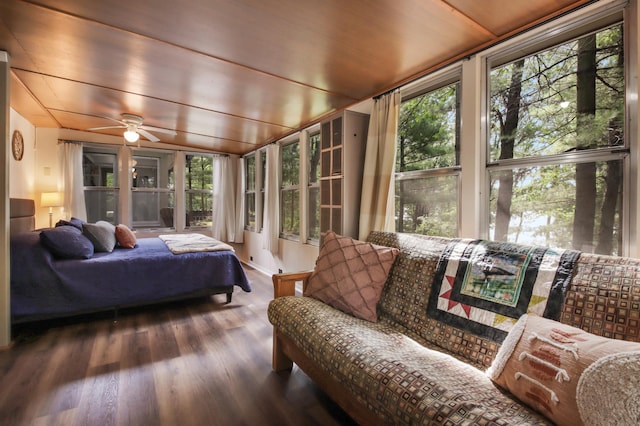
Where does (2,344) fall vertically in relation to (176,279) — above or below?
below

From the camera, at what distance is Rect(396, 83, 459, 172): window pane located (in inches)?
96.0

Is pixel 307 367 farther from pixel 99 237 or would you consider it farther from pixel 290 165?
pixel 290 165

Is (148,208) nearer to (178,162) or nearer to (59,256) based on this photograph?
(178,162)

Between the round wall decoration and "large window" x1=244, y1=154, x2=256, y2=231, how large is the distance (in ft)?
10.5

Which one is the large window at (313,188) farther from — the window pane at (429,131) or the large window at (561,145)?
the large window at (561,145)

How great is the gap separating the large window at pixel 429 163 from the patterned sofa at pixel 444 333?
1.71 feet

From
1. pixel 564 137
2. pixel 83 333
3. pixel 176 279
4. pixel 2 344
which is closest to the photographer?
pixel 564 137

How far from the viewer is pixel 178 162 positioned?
18.7 feet

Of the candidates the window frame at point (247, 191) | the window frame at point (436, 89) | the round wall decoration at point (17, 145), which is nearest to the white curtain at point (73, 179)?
the round wall decoration at point (17, 145)

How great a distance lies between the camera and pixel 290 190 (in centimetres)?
468

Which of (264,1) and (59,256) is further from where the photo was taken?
(59,256)

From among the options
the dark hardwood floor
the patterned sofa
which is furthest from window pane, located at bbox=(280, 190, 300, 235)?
the patterned sofa

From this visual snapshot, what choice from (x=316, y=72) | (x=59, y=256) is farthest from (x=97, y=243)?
(x=316, y=72)

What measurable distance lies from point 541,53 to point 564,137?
1.93ft
